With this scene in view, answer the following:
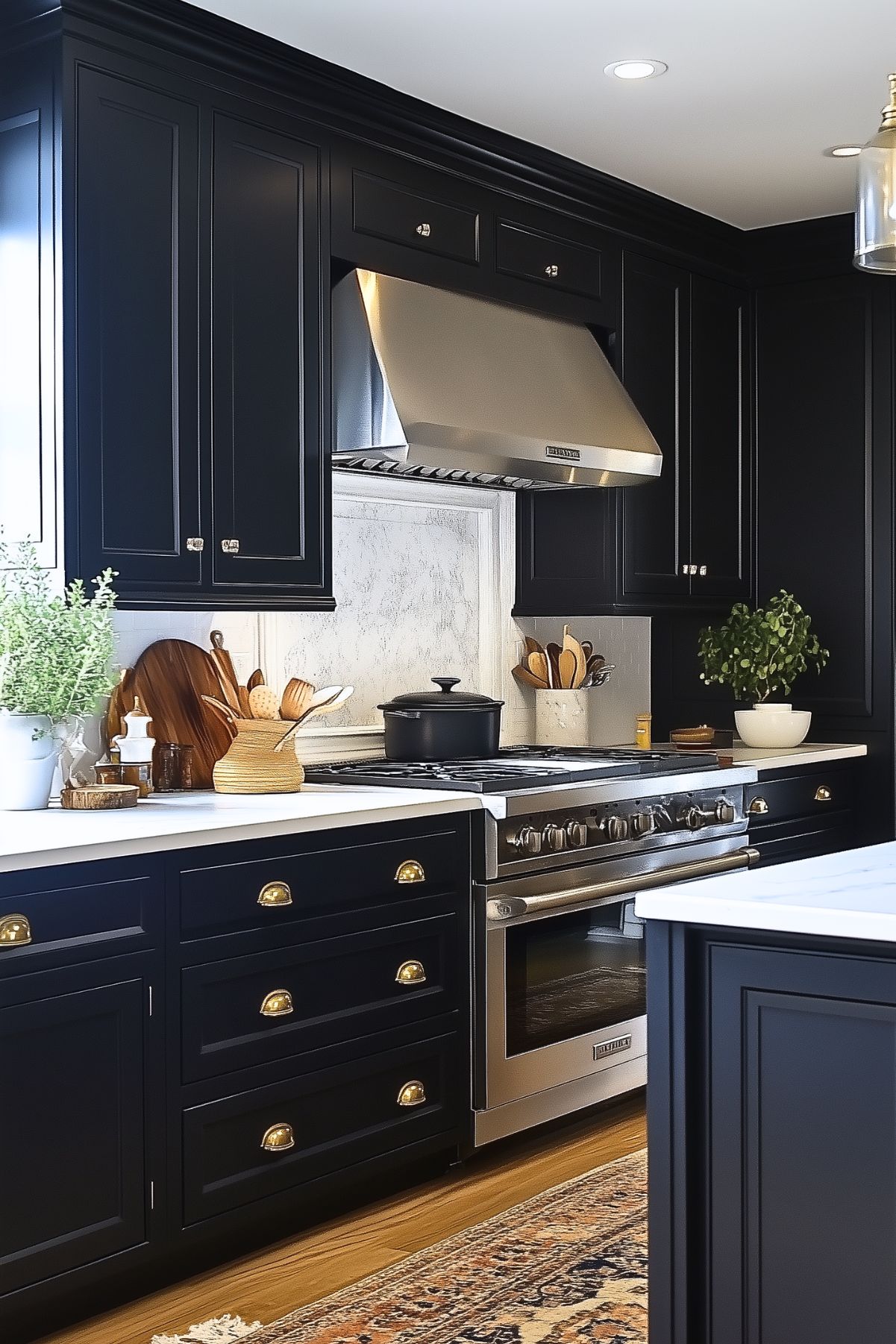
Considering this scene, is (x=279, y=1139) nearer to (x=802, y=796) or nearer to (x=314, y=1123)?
(x=314, y=1123)

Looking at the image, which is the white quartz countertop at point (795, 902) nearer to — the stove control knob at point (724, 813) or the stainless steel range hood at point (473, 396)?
the stainless steel range hood at point (473, 396)

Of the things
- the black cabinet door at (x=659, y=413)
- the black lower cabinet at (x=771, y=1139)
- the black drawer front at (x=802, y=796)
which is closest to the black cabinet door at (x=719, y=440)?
the black cabinet door at (x=659, y=413)

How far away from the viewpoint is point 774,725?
522 centimetres

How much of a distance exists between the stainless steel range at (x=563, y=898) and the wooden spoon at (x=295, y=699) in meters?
0.25

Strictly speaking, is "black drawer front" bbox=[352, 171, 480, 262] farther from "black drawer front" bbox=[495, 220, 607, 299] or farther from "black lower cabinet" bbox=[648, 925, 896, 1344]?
"black lower cabinet" bbox=[648, 925, 896, 1344]

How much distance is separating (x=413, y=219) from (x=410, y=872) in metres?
1.71

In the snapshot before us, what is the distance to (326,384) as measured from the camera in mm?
3803

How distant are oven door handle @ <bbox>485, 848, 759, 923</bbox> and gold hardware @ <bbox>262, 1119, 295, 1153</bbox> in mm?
737

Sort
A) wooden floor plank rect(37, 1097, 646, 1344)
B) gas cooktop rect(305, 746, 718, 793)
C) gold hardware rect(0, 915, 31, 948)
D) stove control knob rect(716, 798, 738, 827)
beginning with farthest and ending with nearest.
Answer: stove control knob rect(716, 798, 738, 827) < gas cooktop rect(305, 746, 718, 793) < wooden floor plank rect(37, 1097, 646, 1344) < gold hardware rect(0, 915, 31, 948)

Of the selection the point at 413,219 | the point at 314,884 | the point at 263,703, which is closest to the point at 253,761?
the point at 263,703

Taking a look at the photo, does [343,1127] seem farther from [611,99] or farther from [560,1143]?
[611,99]

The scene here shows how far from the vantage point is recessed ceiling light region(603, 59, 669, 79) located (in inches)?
150

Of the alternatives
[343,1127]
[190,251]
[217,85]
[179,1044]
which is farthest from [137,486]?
[343,1127]

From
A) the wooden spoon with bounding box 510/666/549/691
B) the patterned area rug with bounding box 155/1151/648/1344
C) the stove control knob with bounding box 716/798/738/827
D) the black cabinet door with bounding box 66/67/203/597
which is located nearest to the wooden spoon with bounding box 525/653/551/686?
the wooden spoon with bounding box 510/666/549/691
